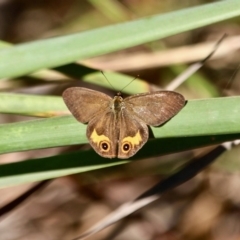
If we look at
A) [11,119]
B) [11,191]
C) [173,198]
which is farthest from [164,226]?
[11,119]

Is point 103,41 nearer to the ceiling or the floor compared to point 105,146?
nearer to the ceiling

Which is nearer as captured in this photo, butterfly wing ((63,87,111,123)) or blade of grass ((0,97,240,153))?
blade of grass ((0,97,240,153))

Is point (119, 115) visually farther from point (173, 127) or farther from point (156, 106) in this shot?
point (173, 127)

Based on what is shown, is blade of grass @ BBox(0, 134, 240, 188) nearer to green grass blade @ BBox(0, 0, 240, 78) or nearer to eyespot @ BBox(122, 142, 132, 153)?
eyespot @ BBox(122, 142, 132, 153)

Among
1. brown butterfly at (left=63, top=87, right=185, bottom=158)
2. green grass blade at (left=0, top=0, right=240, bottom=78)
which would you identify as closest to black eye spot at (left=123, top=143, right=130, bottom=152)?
brown butterfly at (left=63, top=87, right=185, bottom=158)

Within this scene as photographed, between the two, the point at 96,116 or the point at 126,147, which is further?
the point at 96,116

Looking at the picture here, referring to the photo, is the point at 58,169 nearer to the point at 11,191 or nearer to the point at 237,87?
the point at 11,191

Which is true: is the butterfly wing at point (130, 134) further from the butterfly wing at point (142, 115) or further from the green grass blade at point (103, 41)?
the green grass blade at point (103, 41)

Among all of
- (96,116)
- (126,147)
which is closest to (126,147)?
(126,147)
